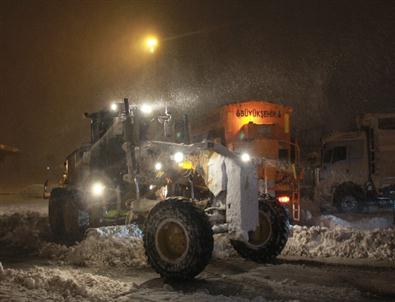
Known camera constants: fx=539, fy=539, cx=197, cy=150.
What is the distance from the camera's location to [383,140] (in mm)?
20297

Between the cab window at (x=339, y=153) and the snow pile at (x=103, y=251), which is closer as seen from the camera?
the snow pile at (x=103, y=251)

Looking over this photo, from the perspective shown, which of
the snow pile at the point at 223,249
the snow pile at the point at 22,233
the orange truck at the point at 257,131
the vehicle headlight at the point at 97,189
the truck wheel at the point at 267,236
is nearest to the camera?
the truck wheel at the point at 267,236

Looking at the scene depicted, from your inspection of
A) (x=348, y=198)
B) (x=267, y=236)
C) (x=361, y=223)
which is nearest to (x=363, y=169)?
(x=348, y=198)

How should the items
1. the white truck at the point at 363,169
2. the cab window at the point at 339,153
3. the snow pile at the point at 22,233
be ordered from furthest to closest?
the cab window at the point at 339,153
the white truck at the point at 363,169
the snow pile at the point at 22,233

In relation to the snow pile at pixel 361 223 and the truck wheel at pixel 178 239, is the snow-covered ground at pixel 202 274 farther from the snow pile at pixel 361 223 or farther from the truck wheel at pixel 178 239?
the snow pile at pixel 361 223

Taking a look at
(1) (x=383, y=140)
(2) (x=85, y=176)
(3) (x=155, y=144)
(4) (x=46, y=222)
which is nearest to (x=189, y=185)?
(3) (x=155, y=144)

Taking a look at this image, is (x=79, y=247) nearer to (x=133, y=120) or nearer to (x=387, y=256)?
(x=133, y=120)

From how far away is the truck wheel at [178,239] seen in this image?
7.56 m

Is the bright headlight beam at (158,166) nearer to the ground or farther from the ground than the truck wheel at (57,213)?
farther from the ground

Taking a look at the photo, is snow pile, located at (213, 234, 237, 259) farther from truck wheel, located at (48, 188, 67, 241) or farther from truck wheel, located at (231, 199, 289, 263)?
truck wheel, located at (48, 188, 67, 241)

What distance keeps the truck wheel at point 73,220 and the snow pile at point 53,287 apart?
512cm

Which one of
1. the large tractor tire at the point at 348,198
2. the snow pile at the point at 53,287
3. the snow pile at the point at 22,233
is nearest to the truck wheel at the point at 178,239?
the snow pile at the point at 53,287

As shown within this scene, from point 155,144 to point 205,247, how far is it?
2312mm

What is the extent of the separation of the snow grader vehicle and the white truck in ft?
36.8
